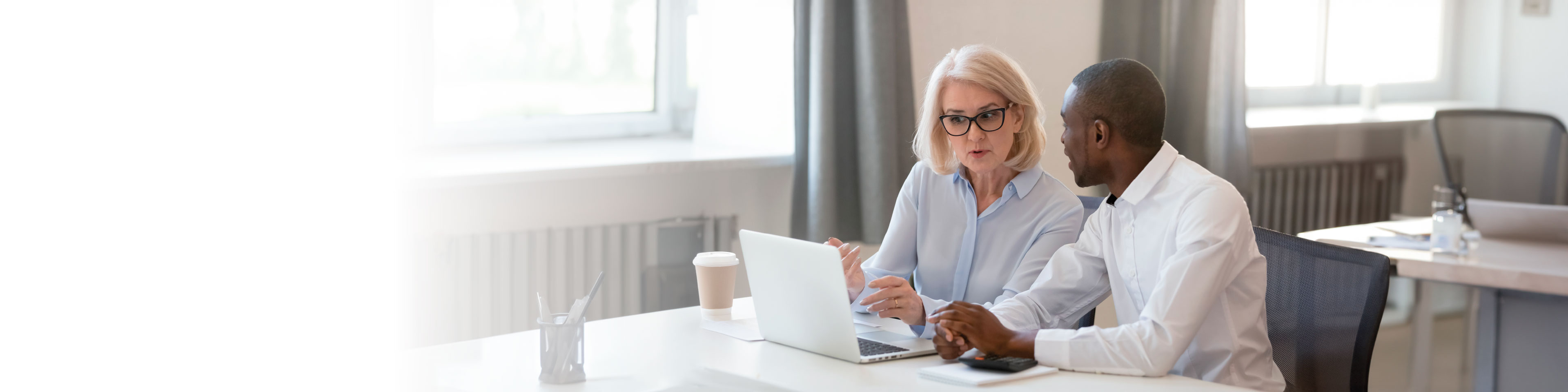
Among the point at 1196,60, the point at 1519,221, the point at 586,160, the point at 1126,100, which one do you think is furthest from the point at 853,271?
the point at 1196,60

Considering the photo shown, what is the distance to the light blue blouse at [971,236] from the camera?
197 cm

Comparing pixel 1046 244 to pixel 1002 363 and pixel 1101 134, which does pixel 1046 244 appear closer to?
pixel 1101 134

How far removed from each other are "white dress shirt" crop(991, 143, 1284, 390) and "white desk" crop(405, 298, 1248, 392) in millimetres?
45

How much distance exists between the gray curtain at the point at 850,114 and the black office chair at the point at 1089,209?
3.09ft

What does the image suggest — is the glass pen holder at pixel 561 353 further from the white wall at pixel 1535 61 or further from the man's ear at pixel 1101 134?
the white wall at pixel 1535 61

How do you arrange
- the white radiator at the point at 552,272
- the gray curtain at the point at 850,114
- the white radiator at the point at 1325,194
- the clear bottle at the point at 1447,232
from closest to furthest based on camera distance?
the clear bottle at the point at 1447,232 → the white radiator at the point at 552,272 → the gray curtain at the point at 850,114 → the white radiator at the point at 1325,194

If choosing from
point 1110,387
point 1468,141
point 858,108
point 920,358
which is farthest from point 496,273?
point 1468,141

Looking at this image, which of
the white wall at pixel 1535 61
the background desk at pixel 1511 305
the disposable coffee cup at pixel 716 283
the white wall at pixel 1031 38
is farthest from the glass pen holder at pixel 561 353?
the white wall at pixel 1535 61

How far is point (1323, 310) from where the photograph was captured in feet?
5.61

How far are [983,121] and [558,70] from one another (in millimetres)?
1577

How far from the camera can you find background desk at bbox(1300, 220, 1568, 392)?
7.62 feet

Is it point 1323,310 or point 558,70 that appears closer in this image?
point 1323,310

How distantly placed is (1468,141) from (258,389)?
159 inches

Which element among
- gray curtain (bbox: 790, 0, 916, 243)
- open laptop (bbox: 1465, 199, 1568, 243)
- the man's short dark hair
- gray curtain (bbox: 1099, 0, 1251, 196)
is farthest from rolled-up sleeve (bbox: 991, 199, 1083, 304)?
gray curtain (bbox: 1099, 0, 1251, 196)
